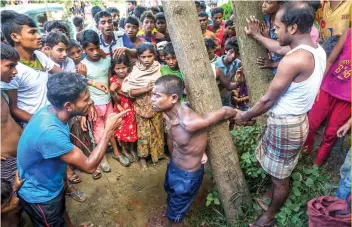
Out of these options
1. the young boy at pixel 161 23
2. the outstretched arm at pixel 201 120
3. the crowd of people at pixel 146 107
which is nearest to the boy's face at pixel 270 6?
the crowd of people at pixel 146 107

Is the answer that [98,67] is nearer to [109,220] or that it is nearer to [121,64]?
[121,64]

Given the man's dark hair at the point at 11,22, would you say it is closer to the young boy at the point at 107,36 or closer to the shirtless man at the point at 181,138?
the young boy at the point at 107,36

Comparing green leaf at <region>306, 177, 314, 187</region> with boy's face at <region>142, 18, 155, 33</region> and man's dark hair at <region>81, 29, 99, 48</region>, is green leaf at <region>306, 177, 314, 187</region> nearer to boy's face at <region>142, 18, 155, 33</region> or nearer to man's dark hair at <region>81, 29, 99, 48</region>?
man's dark hair at <region>81, 29, 99, 48</region>

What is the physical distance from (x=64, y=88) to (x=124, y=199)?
1868mm

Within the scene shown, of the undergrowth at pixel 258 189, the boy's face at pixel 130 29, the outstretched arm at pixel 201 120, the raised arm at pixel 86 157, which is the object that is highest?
the boy's face at pixel 130 29

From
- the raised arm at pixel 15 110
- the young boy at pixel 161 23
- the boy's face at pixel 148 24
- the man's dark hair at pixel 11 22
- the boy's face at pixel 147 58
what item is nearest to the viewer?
the raised arm at pixel 15 110

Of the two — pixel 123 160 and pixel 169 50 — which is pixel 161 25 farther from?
pixel 123 160

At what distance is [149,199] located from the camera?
337cm

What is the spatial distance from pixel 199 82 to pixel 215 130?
446 millimetres

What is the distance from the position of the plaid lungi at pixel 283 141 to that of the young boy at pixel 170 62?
1458mm

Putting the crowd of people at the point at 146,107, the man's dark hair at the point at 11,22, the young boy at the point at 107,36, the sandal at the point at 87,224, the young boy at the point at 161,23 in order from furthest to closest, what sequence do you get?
the young boy at the point at 161,23
the young boy at the point at 107,36
the sandal at the point at 87,224
the man's dark hair at the point at 11,22
the crowd of people at the point at 146,107

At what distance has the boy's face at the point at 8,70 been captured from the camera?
2296mm

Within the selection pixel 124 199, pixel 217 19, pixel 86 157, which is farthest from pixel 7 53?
pixel 217 19

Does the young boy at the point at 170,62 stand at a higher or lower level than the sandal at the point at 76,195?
higher
